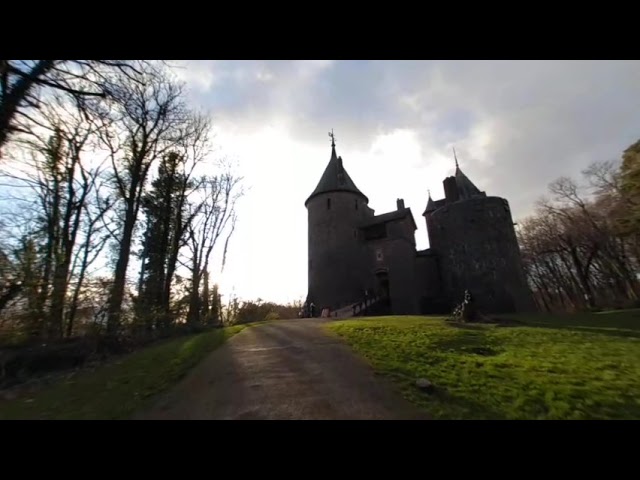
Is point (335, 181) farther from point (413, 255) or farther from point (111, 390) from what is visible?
point (111, 390)

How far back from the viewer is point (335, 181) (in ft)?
110

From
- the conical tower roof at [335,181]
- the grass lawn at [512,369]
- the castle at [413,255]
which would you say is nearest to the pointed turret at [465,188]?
the castle at [413,255]

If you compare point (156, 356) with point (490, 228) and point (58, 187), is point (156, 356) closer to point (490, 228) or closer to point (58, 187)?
point (58, 187)

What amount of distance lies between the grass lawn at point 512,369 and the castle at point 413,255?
13869mm

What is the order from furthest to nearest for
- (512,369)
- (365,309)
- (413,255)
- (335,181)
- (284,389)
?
1. (335,181)
2. (413,255)
3. (365,309)
4. (512,369)
5. (284,389)

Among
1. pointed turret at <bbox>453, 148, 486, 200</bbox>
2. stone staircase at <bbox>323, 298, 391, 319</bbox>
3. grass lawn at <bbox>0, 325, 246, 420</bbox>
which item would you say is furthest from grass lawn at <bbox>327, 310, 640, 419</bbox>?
pointed turret at <bbox>453, 148, 486, 200</bbox>

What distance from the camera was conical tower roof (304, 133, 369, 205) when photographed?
108 ft

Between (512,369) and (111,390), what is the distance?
9775mm

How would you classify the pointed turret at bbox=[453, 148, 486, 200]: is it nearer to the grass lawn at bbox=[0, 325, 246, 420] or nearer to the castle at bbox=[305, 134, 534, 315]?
the castle at bbox=[305, 134, 534, 315]

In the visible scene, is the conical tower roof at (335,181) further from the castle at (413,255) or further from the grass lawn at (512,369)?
the grass lawn at (512,369)

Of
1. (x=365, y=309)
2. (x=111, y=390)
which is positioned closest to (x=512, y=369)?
(x=111, y=390)
